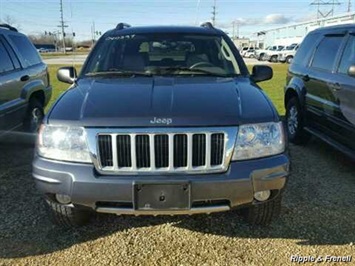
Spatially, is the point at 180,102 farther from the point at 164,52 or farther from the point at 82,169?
the point at 164,52

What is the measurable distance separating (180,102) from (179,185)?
25.5 inches

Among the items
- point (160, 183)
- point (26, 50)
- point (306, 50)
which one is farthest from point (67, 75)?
point (306, 50)

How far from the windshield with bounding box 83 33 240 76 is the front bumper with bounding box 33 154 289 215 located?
1347mm

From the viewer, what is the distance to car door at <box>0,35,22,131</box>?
5.08m

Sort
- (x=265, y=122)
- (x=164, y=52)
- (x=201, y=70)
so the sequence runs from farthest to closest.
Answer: (x=164, y=52) → (x=201, y=70) → (x=265, y=122)

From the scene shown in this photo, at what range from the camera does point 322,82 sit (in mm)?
5301

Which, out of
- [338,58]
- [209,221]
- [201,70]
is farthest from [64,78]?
[338,58]

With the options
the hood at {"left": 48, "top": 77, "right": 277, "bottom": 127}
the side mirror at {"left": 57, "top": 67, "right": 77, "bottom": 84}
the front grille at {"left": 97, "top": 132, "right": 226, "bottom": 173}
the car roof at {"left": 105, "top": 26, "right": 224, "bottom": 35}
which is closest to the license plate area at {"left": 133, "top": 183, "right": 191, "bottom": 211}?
the front grille at {"left": 97, "top": 132, "right": 226, "bottom": 173}

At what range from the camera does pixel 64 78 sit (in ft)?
13.9

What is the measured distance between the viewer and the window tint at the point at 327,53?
522 cm

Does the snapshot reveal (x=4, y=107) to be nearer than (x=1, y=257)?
No

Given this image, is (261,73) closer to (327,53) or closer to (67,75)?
(327,53)

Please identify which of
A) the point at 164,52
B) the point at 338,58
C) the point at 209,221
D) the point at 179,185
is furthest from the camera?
the point at 338,58

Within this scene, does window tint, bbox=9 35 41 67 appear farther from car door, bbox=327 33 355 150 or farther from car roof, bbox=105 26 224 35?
car door, bbox=327 33 355 150
